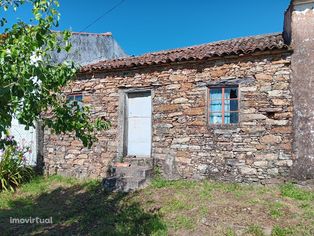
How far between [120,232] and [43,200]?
3.22 metres

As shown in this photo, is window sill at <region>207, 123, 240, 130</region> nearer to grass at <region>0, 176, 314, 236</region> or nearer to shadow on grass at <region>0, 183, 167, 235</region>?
grass at <region>0, 176, 314, 236</region>

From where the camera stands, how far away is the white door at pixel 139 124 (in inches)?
339

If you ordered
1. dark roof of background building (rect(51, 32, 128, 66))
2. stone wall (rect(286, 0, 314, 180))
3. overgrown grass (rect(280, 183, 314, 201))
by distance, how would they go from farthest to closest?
dark roof of background building (rect(51, 32, 128, 66)) < stone wall (rect(286, 0, 314, 180)) < overgrown grass (rect(280, 183, 314, 201))

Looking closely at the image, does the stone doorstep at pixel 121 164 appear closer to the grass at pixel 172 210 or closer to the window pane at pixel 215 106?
the grass at pixel 172 210

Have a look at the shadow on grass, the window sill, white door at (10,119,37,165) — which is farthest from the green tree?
white door at (10,119,37,165)

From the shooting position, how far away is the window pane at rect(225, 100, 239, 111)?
24.5 feet

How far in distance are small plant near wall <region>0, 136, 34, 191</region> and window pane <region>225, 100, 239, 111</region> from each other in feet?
18.7

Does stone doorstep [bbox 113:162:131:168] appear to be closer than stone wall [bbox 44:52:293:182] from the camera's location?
No

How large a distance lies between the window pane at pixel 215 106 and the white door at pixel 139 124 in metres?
1.74

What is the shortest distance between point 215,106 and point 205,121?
0.45 metres

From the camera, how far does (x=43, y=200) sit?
24.5ft

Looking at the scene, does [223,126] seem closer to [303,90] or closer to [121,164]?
[303,90]

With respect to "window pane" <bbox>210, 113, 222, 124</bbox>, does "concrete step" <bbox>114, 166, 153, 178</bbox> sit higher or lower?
lower

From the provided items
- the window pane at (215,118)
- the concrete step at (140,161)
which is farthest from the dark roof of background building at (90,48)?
the window pane at (215,118)
